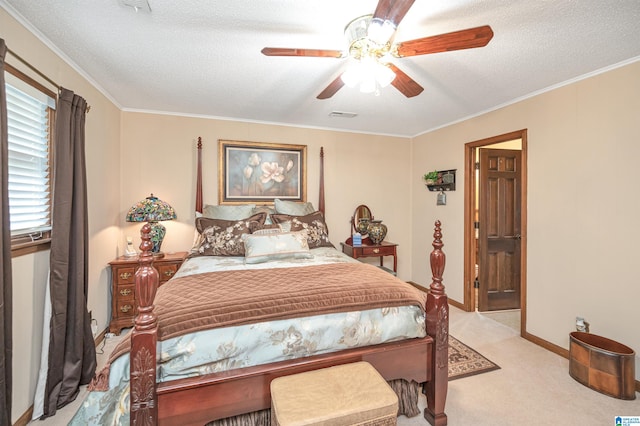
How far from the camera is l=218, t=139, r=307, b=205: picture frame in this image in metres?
3.64

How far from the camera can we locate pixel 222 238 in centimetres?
278

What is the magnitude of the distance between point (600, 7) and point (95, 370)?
415cm

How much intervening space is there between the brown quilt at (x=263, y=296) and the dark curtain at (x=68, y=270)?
2.48 ft

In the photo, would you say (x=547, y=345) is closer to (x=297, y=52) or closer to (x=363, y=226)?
(x=363, y=226)

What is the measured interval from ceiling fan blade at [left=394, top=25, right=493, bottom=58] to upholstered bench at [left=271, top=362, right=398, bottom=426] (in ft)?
5.76

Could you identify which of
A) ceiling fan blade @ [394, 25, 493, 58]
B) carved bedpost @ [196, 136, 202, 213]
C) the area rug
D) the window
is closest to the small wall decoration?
the area rug

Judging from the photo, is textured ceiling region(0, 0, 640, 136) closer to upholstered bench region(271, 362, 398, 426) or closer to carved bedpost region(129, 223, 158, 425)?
carved bedpost region(129, 223, 158, 425)

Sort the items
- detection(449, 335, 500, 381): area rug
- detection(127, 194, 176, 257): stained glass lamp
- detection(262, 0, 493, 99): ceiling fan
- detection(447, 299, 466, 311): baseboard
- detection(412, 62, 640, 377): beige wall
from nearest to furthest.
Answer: detection(262, 0, 493, 99): ceiling fan < detection(412, 62, 640, 377): beige wall < detection(449, 335, 500, 381): area rug < detection(127, 194, 176, 257): stained glass lamp < detection(447, 299, 466, 311): baseboard

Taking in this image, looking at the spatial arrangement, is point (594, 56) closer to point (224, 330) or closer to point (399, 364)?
point (399, 364)

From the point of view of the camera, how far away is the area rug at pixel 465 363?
2.29m

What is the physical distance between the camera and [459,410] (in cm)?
188

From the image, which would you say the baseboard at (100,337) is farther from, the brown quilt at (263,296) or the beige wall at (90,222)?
the brown quilt at (263,296)

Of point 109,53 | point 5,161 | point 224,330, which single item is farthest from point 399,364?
point 109,53

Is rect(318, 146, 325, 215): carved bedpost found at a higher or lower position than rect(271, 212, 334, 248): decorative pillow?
higher
